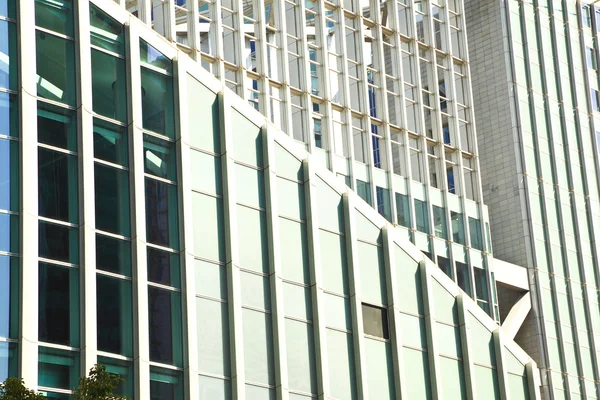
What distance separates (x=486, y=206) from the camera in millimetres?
53281

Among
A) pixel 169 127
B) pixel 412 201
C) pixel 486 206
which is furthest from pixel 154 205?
pixel 486 206

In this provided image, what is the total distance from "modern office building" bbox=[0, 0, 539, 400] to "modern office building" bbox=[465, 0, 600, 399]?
15007 mm

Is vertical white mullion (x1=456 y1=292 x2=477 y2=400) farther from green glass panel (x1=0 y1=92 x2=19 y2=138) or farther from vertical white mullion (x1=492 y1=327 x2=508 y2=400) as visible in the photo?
green glass panel (x1=0 y1=92 x2=19 y2=138)

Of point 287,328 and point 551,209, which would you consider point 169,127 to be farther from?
point 551,209

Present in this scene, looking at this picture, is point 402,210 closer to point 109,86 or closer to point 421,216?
point 421,216

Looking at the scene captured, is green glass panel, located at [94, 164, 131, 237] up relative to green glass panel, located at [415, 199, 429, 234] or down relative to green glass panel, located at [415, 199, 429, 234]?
down

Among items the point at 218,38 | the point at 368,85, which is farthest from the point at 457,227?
the point at 218,38

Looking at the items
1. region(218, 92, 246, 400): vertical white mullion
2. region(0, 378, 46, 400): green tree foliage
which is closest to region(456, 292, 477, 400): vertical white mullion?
region(218, 92, 246, 400): vertical white mullion

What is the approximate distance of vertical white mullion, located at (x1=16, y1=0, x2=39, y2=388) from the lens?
27328 mm

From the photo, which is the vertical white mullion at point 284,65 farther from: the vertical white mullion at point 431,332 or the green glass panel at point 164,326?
the green glass panel at point 164,326

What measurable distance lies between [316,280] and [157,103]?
246 inches

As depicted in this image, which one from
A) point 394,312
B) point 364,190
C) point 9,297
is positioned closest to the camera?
point 9,297

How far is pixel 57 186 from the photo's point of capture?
96.7 ft

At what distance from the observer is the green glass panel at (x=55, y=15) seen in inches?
1212
